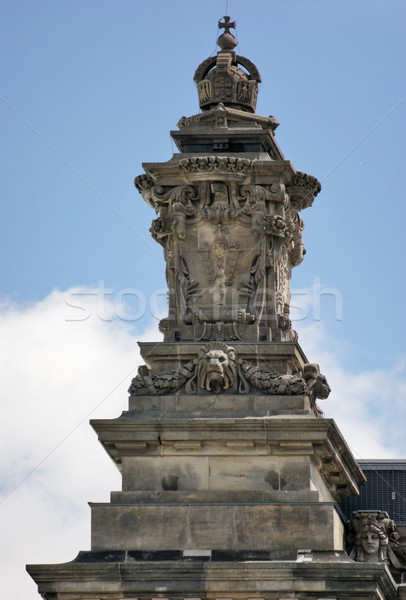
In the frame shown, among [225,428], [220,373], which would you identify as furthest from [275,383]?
[225,428]

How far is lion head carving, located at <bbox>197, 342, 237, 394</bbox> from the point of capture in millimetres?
55438

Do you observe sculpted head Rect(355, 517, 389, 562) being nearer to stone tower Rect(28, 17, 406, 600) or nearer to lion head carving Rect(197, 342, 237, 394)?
stone tower Rect(28, 17, 406, 600)

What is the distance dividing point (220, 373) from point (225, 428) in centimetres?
147

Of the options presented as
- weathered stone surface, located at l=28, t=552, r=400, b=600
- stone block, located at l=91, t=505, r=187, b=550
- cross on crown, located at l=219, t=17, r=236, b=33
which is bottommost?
weathered stone surface, located at l=28, t=552, r=400, b=600

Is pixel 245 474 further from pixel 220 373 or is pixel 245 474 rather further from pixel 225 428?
pixel 220 373

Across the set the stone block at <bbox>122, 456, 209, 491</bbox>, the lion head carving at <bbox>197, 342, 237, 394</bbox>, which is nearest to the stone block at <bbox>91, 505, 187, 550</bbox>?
the stone block at <bbox>122, 456, 209, 491</bbox>

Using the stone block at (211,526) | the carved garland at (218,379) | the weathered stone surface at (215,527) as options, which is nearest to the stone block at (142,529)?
the weathered stone surface at (215,527)

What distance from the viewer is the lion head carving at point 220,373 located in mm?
55438

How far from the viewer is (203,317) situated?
56.8 metres

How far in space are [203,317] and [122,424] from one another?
12.5 ft

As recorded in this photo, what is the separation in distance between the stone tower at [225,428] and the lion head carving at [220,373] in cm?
4

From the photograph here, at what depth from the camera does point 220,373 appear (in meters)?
55.4

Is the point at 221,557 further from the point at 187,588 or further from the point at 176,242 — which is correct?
the point at 176,242

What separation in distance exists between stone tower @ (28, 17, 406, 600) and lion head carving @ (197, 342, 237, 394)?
4 cm
